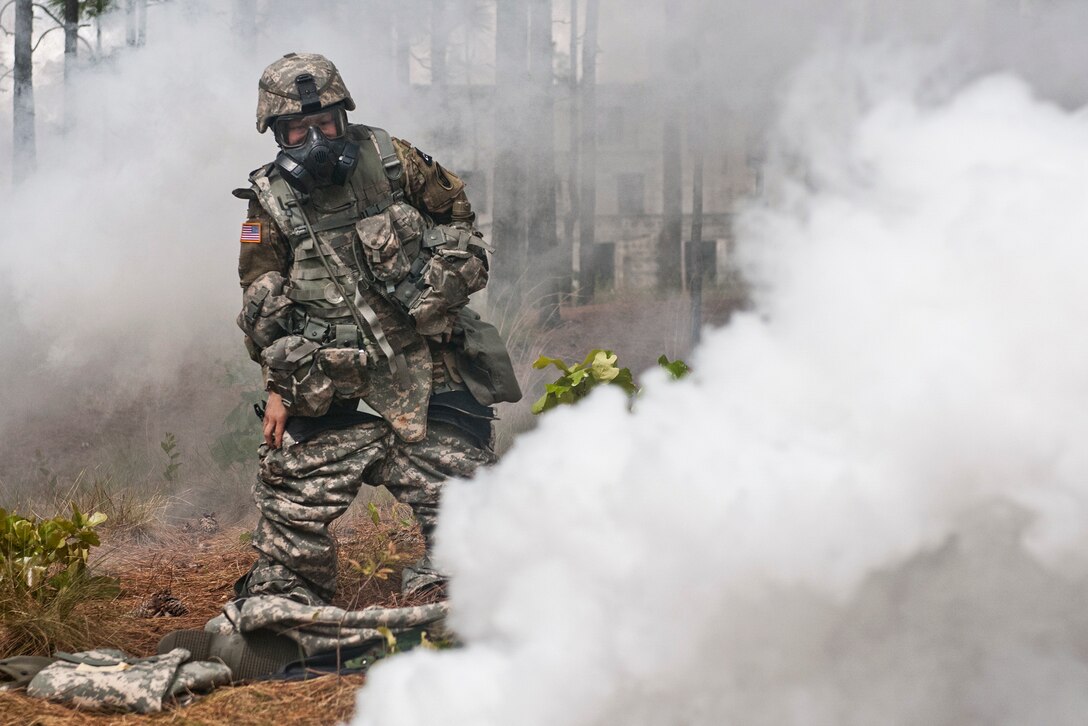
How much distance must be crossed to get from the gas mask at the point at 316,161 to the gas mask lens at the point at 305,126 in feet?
0.10

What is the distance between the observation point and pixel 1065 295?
2.43 metres

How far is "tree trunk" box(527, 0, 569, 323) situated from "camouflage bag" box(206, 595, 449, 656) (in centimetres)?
505

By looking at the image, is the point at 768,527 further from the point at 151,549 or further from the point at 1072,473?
the point at 151,549

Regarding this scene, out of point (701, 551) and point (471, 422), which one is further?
point (471, 422)

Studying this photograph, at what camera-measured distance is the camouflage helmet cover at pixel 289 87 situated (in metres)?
4.07

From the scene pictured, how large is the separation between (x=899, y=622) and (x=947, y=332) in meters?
0.64

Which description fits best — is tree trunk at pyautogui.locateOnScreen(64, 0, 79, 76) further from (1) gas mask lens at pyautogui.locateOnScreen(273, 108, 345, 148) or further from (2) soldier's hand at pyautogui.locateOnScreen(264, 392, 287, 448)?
(2) soldier's hand at pyautogui.locateOnScreen(264, 392, 287, 448)

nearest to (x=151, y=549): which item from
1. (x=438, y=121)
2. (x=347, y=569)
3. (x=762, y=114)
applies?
(x=347, y=569)

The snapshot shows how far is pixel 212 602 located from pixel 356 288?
145cm

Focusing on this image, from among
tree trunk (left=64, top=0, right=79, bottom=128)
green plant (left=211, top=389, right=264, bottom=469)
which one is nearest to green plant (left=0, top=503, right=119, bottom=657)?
green plant (left=211, top=389, right=264, bottom=469)

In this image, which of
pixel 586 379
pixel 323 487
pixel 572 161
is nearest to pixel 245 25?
pixel 572 161

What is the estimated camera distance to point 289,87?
4.07 m

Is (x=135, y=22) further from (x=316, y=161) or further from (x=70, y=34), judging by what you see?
(x=316, y=161)

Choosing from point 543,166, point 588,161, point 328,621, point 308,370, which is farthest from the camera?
point 543,166
